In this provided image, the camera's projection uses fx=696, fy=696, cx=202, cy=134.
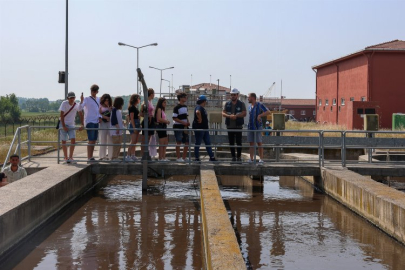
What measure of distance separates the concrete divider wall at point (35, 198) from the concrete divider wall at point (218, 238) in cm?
266

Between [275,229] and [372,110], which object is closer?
[275,229]

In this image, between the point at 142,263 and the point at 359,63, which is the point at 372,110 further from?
the point at 142,263

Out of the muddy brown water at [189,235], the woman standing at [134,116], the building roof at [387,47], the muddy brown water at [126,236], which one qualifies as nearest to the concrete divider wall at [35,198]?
the muddy brown water at [189,235]

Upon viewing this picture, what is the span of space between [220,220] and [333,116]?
155 ft

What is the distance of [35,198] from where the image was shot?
1102 centimetres

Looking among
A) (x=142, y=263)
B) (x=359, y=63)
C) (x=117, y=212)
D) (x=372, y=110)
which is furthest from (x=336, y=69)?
(x=142, y=263)

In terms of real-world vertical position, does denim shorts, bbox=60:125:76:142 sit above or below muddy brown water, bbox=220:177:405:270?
above

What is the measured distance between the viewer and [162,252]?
31.0ft

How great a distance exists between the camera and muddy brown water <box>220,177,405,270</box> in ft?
29.7

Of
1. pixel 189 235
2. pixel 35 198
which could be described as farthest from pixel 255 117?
pixel 35 198

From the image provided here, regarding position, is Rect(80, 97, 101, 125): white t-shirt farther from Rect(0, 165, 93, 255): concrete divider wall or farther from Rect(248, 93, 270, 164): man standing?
Rect(248, 93, 270, 164): man standing

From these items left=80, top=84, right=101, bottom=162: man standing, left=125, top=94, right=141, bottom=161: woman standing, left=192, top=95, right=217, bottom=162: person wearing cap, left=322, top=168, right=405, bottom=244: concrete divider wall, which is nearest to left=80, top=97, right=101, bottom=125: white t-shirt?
left=80, top=84, right=101, bottom=162: man standing

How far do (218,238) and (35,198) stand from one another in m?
4.02

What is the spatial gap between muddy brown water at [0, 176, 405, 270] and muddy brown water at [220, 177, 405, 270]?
0.5 inches
